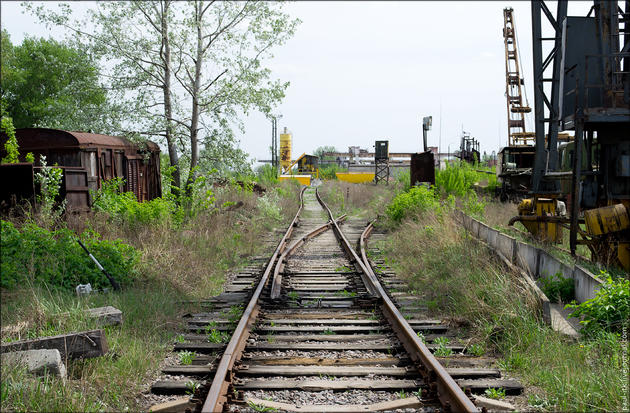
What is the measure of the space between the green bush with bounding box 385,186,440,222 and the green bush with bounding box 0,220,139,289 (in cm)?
962

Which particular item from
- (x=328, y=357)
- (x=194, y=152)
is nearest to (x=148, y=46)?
(x=194, y=152)

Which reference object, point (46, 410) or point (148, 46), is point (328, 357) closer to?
point (46, 410)

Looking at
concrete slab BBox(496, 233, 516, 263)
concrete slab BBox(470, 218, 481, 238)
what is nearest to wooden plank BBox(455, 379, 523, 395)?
concrete slab BBox(496, 233, 516, 263)

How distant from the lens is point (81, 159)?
42.2ft

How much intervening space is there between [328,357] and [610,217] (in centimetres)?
549

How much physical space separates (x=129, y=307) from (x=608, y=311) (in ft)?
17.7

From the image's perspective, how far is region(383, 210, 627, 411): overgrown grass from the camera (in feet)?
14.5

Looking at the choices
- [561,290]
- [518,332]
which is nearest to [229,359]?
[518,332]

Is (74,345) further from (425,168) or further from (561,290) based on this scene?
(425,168)

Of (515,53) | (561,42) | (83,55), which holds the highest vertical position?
(515,53)

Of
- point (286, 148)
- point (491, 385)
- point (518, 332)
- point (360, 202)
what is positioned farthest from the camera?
point (286, 148)

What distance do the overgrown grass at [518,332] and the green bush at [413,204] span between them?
5.69m

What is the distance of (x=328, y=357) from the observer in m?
5.57

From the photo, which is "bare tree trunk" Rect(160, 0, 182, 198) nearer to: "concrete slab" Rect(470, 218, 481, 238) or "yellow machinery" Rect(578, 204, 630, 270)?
"concrete slab" Rect(470, 218, 481, 238)
